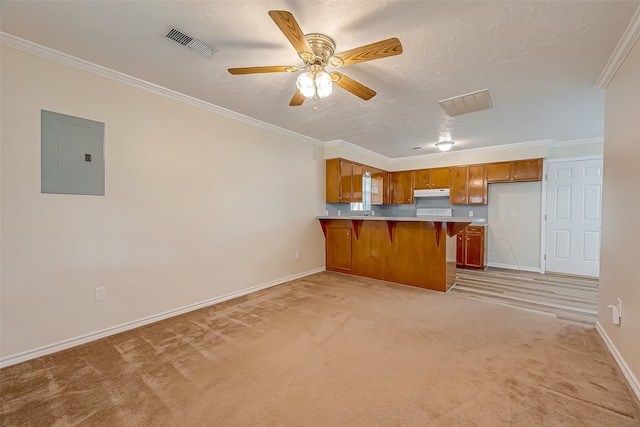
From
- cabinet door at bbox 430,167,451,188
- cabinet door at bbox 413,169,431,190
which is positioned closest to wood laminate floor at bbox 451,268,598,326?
cabinet door at bbox 430,167,451,188

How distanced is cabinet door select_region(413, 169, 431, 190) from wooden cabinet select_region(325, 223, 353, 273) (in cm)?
243

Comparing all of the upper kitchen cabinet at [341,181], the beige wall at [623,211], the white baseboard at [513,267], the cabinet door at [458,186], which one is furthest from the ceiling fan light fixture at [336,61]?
the white baseboard at [513,267]

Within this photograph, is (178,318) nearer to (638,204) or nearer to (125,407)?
(125,407)

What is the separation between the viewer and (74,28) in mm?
1911

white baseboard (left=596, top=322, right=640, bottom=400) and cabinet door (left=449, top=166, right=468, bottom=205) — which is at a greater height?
cabinet door (left=449, top=166, right=468, bottom=205)

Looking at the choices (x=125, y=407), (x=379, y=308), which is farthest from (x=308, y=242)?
(x=125, y=407)

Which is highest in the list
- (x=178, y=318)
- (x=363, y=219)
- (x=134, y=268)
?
(x=363, y=219)

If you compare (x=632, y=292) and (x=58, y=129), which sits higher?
(x=58, y=129)

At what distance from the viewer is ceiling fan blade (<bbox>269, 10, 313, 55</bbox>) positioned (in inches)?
55.8

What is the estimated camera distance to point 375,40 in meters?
2.03

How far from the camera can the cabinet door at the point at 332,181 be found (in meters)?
4.98

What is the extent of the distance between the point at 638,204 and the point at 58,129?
4.40 metres

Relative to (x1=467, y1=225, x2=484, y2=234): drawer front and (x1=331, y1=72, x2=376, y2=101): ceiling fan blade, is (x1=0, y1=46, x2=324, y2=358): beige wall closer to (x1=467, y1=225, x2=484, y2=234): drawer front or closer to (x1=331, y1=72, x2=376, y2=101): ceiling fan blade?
(x1=331, y1=72, x2=376, y2=101): ceiling fan blade

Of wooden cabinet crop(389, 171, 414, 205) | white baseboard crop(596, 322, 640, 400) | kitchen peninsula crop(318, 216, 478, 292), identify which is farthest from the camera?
wooden cabinet crop(389, 171, 414, 205)
